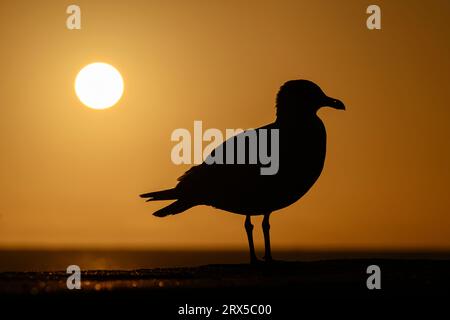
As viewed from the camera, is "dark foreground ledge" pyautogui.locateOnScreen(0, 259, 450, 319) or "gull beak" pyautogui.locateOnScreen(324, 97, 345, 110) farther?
"gull beak" pyautogui.locateOnScreen(324, 97, 345, 110)

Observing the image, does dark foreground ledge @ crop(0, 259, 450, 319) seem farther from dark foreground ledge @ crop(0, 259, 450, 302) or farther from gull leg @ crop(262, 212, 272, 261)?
gull leg @ crop(262, 212, 272, 261)

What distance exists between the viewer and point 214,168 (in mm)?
10594

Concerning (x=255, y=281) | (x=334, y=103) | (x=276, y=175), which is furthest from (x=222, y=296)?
(x=334, y=103)

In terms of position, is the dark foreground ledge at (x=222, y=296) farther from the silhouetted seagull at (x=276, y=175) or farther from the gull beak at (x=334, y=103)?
the gull beak at (x=334, y=103)

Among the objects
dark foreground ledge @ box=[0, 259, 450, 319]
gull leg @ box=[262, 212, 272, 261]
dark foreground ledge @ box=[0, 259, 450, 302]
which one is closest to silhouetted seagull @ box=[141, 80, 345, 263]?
gull leg @ box=[262, 212, 272, 261]

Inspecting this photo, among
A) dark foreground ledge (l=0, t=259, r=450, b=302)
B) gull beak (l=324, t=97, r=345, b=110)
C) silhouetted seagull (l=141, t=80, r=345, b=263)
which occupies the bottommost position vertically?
dark foreground ledge (l=0, t=259, r=450, b=302)

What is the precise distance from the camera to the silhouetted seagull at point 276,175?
1011 centimetres

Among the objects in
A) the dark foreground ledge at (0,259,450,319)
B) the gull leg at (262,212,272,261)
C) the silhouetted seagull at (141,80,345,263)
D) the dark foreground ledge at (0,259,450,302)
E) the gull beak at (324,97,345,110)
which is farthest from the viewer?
the gull beak at (324,97,345,110)

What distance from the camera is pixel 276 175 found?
10164 mm

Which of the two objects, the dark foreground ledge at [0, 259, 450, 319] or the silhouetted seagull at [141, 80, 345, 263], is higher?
the silhouetted seagull at [141, 80, 345, 263]

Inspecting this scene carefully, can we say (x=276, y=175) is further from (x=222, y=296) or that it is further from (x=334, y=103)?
(x=222, y=296)

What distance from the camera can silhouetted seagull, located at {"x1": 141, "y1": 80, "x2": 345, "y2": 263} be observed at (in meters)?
10.1

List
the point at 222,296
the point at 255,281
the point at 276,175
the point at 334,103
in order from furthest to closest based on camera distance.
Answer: the point at 334,103
the point at 276,175
the point at 255,281
the point at 222,296
